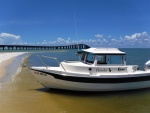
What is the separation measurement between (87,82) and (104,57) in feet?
7.09

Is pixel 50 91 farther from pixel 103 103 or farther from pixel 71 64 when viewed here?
pixel 103 103

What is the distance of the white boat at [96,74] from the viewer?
1347cm

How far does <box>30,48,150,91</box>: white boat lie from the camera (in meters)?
13.5

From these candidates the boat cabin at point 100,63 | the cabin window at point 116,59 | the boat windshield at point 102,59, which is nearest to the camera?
the boat cabin at point 100,63

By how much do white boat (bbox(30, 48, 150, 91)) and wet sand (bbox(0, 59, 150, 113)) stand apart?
1.57 feet

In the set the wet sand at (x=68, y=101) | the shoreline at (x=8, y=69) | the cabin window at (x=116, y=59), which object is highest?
the cabin window at (x=116, y=59)

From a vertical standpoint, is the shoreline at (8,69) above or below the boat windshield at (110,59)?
below

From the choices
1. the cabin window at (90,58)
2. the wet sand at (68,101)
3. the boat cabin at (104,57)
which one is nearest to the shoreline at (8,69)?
the wet sand at (68,101)

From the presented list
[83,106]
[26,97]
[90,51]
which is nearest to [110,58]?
[90,51]

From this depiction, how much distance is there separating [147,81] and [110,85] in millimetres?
2713

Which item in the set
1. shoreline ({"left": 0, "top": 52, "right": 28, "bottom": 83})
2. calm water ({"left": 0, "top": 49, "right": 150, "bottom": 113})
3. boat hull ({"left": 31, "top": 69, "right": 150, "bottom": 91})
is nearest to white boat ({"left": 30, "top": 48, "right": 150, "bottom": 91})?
boat hull ({"left": 31, "top": 69, "right": 150, "bottom": 91})

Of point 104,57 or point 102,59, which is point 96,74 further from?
point 104,57

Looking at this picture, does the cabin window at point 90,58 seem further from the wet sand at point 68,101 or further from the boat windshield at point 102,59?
the wet sand at point 68,101

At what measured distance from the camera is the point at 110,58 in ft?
48.5
